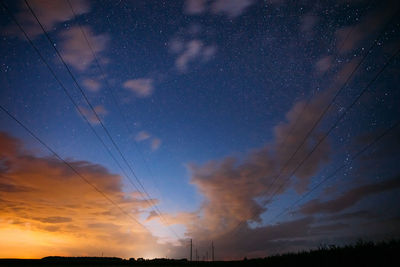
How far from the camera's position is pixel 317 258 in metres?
17.7

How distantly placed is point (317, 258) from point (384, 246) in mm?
5686

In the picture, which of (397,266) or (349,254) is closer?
(397,266)

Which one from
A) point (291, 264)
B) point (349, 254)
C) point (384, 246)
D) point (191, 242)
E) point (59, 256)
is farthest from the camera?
point (59, 256)

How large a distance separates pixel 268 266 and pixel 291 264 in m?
5.61

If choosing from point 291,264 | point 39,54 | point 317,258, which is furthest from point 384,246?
point 39,54

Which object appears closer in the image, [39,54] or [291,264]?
[39,54]

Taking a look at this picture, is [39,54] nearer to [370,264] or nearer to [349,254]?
[370,264]

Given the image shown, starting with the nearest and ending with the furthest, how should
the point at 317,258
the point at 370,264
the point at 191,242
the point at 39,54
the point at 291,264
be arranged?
the point at 39,54 < the point at 370,264 < the point at 317,258 < the point at 291,264 < the point at 191,242

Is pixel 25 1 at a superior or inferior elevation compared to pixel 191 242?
superior

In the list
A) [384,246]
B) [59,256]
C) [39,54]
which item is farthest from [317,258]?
[59,256]

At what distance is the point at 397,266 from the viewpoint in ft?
35.0

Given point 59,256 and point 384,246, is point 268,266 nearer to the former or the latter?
point 384,246

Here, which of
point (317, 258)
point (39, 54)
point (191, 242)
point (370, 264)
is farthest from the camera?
point (191, 242)

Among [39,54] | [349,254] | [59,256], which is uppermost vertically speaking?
[39,54]
